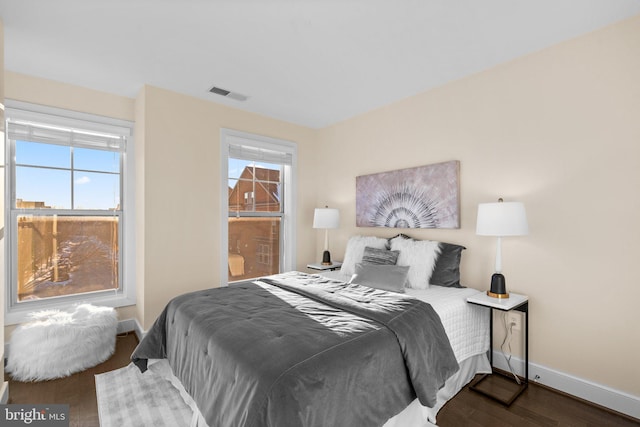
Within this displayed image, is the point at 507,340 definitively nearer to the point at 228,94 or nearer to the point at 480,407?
the point at 480,407

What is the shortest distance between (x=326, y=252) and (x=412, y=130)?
1.89 meters

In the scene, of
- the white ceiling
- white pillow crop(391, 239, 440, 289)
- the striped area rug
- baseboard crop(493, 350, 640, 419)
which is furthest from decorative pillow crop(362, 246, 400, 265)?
the striped area rug

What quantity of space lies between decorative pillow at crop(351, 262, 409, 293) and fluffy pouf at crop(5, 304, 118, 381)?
241 cm

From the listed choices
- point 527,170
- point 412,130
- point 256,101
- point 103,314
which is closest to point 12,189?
point 103,314

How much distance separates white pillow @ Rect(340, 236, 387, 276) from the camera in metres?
3.38

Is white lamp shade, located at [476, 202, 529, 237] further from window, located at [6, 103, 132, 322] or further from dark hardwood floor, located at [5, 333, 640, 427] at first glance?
window, located at [6, 103, 132, 322]

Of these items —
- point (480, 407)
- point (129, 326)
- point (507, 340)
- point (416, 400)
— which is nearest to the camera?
point (416, 400)

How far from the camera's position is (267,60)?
8.79 ft

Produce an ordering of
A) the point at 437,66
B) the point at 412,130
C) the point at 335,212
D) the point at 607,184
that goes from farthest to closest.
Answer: the point at 335,212, the point at 412,130, the point at 437,66, the point at 607,184

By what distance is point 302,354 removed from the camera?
145 centimetres

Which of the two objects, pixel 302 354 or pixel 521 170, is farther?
pixel 521 170

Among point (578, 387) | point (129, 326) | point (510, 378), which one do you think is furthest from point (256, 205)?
point (578, 387)

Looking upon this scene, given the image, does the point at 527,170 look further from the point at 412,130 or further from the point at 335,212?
the point at 335,212

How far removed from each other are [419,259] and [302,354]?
1.80m
